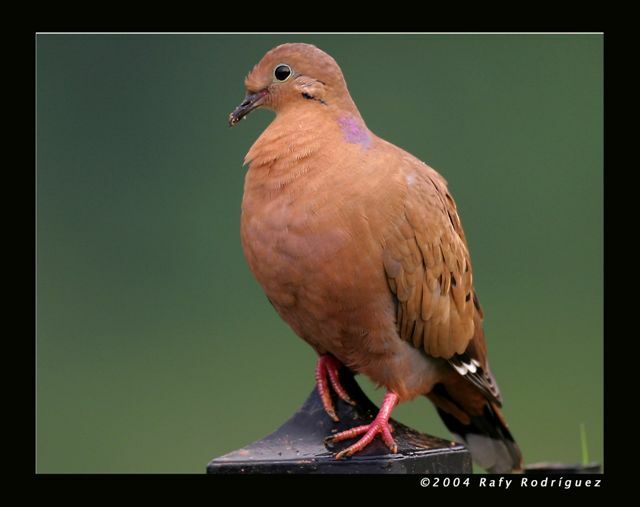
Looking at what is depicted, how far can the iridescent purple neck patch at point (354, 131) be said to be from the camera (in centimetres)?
366

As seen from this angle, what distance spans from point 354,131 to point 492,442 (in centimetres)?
146

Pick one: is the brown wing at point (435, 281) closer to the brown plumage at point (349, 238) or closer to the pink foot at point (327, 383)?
the brown plumage at point (349, 238)

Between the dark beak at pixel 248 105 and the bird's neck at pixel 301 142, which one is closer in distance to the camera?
the bird's neck at pixel 301 142

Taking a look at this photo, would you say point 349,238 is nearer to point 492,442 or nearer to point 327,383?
point 327,383

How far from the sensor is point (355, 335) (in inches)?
145

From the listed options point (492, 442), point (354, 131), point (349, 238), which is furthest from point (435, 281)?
point (492, 442)

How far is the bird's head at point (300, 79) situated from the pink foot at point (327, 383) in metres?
0.95

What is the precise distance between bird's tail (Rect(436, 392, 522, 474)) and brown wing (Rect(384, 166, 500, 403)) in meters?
0.17

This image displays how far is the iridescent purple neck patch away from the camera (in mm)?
3664

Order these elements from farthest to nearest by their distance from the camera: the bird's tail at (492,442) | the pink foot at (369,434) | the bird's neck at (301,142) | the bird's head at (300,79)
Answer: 1. the bird's tail at (492,442)
2. the bird's head at (300,79)
3. the bird's neck at (301,142)
4. the pink foot at (369,434)

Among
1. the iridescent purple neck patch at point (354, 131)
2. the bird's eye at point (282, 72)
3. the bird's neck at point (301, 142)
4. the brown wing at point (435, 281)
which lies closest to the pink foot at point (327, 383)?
the brown wing at point (435, 281)
